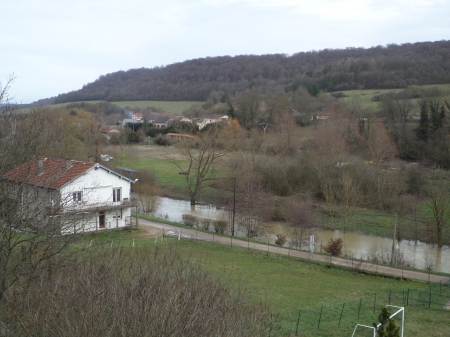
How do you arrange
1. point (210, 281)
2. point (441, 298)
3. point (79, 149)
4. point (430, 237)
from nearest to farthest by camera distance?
point (210, 281) < point (441, 298) < point (430, 237) < point (79, 149)

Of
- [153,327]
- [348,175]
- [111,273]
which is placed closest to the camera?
[153,327]

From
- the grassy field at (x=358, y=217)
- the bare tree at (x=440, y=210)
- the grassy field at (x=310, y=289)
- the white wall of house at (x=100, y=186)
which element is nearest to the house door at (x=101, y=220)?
the white wall of house at (x=100, y=186)

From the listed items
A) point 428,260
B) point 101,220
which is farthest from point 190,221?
point 428,260

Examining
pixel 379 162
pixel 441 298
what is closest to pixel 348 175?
pixel 379 162

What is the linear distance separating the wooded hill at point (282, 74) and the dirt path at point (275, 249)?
69.4 m

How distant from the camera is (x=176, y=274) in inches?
491

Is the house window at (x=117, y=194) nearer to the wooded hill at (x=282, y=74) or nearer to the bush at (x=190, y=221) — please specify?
the bush at (x=190, y=221)

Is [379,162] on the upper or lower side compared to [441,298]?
upper

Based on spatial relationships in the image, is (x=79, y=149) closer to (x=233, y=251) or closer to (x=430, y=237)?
(x=233, y=251)

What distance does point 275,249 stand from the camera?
28.8 meters

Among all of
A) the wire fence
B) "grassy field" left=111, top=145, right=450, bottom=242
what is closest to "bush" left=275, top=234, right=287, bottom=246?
"grassy field" left=111, top=145, right=450, bottom=242

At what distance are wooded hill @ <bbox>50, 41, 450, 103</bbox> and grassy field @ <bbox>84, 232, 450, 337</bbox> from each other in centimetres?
7217

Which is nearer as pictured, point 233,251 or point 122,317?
point 122,317

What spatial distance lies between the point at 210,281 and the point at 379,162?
38705 mm
